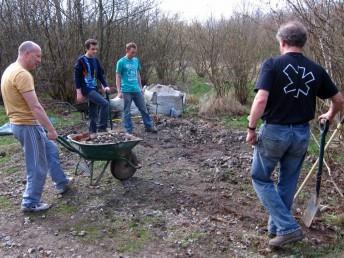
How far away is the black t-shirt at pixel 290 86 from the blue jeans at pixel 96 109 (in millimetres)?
4288

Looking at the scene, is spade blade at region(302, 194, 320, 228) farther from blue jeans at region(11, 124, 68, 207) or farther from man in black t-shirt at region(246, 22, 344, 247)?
blue jeans at region(11, 124, 68, 207)

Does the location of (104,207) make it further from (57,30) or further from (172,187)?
(57,30)

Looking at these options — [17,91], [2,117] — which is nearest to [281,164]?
[17,91]

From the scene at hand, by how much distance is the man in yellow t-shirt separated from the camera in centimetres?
461

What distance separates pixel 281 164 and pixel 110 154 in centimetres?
214

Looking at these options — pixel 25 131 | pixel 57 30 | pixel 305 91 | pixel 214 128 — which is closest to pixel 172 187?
pixel 25 131

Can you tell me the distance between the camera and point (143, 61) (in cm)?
1479

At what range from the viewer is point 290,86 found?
145 inches

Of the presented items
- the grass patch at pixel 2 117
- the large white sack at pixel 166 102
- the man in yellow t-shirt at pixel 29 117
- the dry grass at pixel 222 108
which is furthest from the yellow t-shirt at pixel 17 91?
the dry grass at pixel 222 108

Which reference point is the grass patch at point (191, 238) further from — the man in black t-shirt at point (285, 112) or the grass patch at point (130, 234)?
the man in black t-shirt at point (285, 112)

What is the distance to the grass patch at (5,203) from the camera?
17.2 feet

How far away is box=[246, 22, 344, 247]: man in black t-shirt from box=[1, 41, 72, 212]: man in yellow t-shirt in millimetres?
2193

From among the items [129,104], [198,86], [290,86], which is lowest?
[198,86]

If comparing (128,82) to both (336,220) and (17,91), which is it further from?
(336,220)
